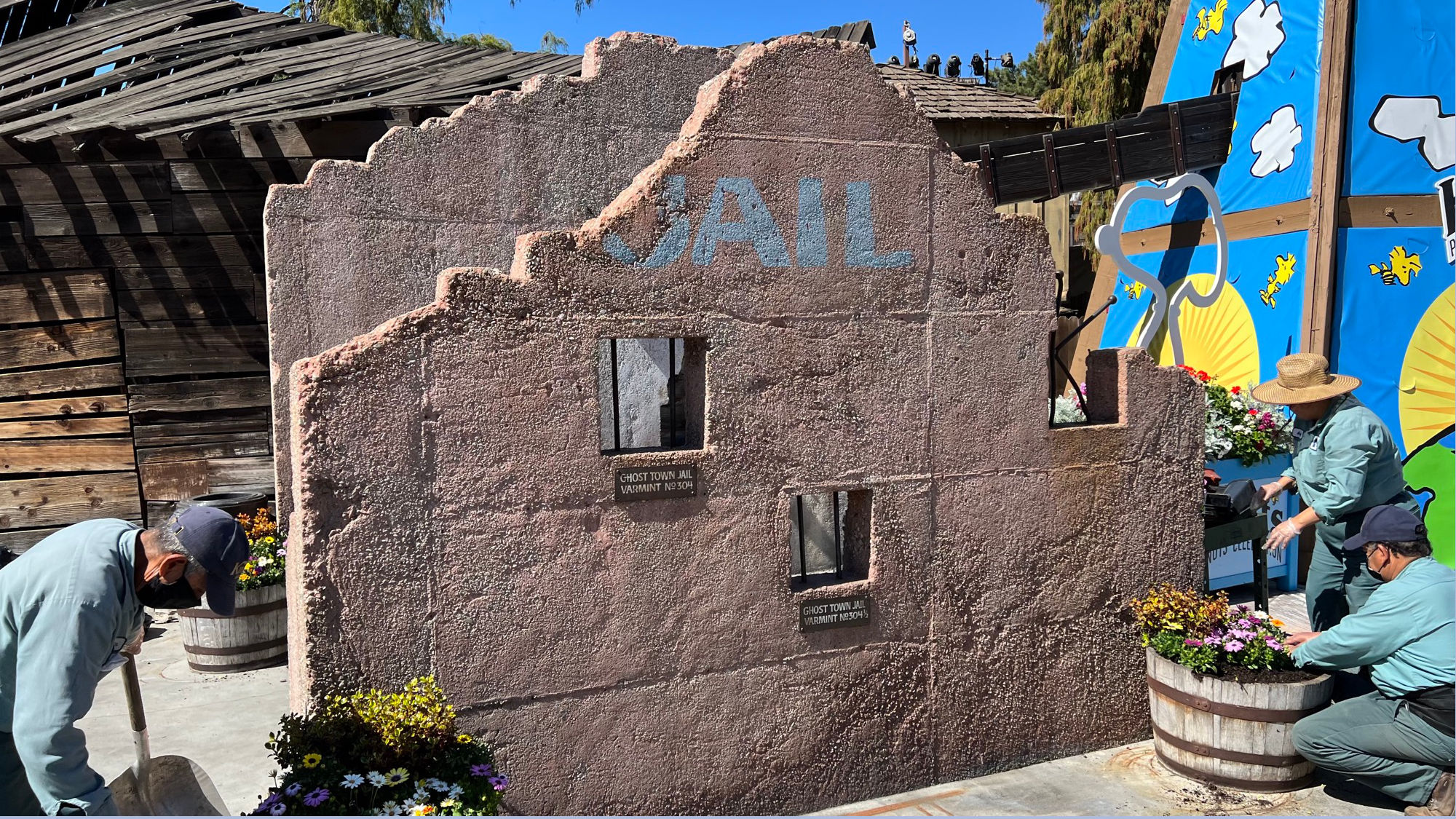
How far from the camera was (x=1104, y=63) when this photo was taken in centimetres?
1939

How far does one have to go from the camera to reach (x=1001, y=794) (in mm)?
5043

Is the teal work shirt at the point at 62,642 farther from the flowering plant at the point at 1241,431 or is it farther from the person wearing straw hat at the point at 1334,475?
the flowering plant at the point at 1241,431

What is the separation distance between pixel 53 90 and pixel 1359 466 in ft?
30.5

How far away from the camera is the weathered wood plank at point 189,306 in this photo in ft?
26.6

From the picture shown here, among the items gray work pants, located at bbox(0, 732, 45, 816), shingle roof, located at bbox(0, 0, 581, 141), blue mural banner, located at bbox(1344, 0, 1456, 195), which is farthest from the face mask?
blue mural banner, located at bbox(1344, 0, 1456, 195)

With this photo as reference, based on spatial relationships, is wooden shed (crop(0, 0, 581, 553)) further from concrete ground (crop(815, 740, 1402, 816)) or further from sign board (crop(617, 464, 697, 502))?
concrete ground (crop(815, 740, 1402, 816))

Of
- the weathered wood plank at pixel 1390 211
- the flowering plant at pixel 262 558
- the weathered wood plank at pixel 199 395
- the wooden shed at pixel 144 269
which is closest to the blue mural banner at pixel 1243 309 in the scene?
the weathered wood plank at pixel 1390 211

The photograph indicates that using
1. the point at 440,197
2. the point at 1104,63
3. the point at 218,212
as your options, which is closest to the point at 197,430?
the point at 218,212

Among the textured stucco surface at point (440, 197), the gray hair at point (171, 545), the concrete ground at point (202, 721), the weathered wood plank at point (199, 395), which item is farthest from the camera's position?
the weathered wood plank at point (199, 395)

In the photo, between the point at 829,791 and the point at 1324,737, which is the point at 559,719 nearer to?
the point at 829,791

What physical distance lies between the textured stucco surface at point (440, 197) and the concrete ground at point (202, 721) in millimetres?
1471

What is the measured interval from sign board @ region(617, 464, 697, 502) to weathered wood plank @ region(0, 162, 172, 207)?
569 centimetres

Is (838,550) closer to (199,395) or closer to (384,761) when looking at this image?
(384,761)

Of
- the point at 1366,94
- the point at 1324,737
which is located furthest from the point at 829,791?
the point at 1366,94
